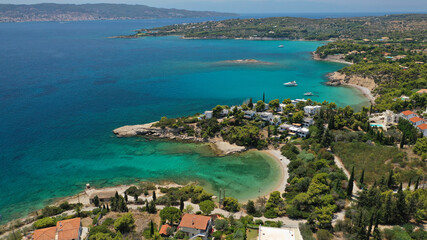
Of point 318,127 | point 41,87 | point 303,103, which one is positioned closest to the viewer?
point 318,127

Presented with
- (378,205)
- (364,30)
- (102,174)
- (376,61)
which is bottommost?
(102,174)

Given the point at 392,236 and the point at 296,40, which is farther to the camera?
the point at 296,40

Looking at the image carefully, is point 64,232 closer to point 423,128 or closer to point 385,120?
point 423,128

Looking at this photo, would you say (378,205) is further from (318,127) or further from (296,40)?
(296,40)

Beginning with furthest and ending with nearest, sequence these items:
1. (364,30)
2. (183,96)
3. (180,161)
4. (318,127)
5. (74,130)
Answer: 1. (364,30)
2. (183,96)
3. (74,130)
4. (318,127)
5. (180,161)

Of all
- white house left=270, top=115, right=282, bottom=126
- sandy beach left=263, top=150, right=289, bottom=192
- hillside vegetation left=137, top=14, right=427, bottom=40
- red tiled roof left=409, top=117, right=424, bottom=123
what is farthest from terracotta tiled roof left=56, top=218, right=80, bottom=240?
hillside vegetation left=137, top=14, right=427, bottom=40

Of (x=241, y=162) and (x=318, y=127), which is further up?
(x=318, y=127)

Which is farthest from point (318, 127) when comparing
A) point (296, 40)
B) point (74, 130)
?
point (296, 40)
